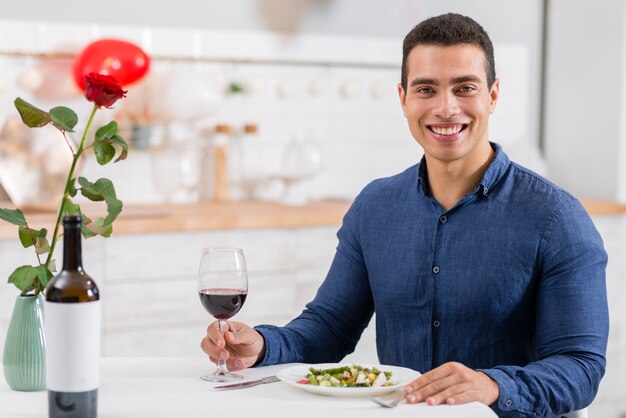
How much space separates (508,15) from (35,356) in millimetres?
3786

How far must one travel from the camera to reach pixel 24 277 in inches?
60.7

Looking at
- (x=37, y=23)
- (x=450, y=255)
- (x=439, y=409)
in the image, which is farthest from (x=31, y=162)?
(x=439, y=409)

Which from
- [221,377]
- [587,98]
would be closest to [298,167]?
[587,98]

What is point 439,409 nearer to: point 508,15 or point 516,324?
point 516,324

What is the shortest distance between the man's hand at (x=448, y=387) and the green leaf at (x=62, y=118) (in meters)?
0.64

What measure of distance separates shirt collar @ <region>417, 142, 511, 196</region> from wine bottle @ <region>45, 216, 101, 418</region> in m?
0.95

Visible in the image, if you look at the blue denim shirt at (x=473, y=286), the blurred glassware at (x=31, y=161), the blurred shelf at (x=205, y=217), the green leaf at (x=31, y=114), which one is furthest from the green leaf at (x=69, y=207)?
the blurred glassware at (x=31, y=161)

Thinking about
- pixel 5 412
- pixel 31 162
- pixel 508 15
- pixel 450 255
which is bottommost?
pixel 5 412

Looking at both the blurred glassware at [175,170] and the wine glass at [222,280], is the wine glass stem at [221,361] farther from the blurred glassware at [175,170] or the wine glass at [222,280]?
the blurred glassware at [175,170]

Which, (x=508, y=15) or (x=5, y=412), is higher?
(x=508, y=15)

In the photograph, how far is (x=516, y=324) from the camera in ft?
6.52

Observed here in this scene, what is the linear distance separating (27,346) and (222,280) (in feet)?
1.03

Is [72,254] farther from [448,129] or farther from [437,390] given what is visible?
[448,129]

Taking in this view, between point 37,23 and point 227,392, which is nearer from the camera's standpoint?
point 227,392
